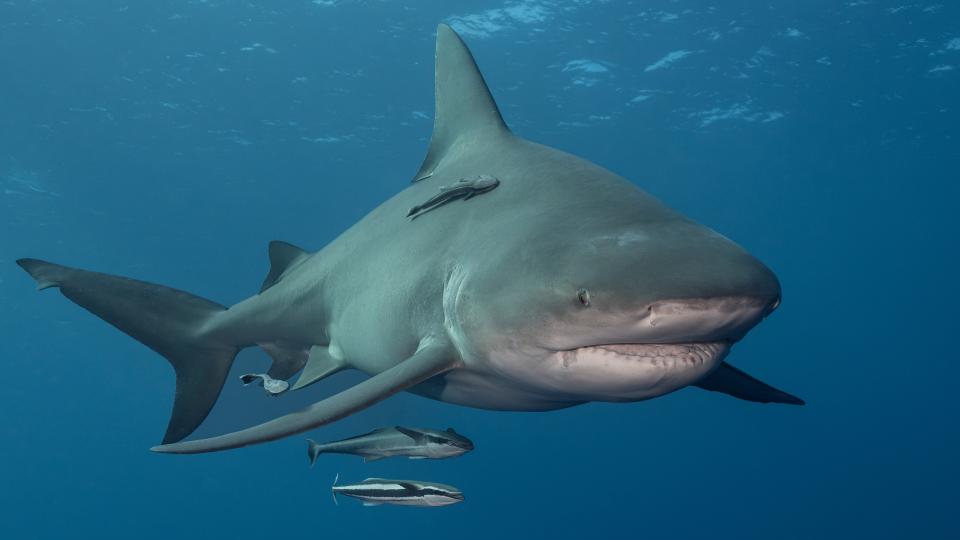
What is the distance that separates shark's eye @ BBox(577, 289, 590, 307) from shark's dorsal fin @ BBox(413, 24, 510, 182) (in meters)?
2.58

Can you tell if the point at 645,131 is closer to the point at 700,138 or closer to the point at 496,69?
the point at 700,138

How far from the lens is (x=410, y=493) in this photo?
4.30m

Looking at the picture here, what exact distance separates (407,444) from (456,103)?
106 inches

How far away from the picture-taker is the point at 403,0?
61.5 feet

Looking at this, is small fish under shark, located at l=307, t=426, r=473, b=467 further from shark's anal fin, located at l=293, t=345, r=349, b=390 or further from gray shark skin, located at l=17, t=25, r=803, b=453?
shark's anal fin, located at l=293, t=345, r=349, b=390

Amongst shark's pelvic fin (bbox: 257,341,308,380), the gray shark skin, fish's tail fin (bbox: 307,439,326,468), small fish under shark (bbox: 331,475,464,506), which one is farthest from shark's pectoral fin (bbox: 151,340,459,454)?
→ shark's pelvic fin (bbox: 257,341,308,380)

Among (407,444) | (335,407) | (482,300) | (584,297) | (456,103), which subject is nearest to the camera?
(584,297)

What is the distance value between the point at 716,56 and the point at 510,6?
837 cm

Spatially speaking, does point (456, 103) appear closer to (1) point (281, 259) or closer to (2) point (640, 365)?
(1) point (281, 259)

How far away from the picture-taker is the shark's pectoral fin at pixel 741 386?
4820mm

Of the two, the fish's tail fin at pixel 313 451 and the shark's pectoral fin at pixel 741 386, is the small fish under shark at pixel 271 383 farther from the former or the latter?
the shark's pectoral fin at pixel 741 386

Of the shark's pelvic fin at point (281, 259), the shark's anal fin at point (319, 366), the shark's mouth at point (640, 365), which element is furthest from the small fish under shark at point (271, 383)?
the shark's mouth at point (640, 365)

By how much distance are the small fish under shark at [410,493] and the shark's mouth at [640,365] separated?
1.88 meters

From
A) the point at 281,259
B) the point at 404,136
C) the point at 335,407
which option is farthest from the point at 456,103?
the point at 404,136
